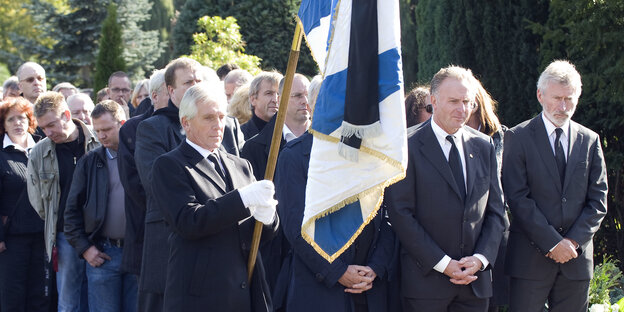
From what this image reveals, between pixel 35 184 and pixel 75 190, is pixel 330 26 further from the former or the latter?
pixel 35 184

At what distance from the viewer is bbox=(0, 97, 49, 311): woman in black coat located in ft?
23.1

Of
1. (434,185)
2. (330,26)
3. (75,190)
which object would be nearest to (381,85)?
(330,26)

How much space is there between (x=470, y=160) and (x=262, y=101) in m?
2.22

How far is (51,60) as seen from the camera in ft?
79.8

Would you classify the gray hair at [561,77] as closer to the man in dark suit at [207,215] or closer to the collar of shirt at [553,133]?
the collar of shirt at [553,133]

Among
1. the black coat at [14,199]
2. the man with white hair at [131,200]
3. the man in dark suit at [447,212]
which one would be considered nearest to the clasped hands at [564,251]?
the man in dark suit at [447,212]

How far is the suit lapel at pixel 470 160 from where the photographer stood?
499cm

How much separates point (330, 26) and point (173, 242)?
5.11ft

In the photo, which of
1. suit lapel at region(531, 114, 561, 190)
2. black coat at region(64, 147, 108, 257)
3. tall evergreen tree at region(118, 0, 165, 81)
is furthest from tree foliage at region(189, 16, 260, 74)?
tall evergreen tree at region(118, 0, 165, 81)

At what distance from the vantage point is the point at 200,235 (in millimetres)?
4137

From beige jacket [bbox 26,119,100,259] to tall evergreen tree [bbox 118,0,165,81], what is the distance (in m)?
18.1

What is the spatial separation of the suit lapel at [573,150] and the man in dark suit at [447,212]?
2.43ft

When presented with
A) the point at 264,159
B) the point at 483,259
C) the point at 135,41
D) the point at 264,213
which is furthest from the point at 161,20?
the point at 264,213

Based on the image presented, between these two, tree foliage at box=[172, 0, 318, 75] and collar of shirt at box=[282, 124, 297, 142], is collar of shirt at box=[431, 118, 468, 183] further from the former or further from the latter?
tree foliage at box=[172, 0, 318, 75]
